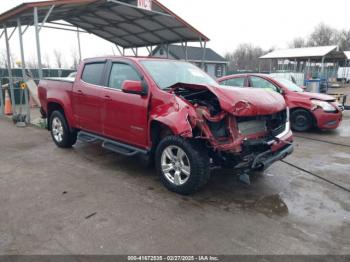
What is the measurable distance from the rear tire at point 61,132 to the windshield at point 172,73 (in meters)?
2.52

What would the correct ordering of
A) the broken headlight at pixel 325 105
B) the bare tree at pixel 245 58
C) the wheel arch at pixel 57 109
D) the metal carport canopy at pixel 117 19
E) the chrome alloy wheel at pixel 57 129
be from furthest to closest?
1. the bare tree at pixel 245 58
2. the metal carport canopy at pixel 117 19
3. the broken headlight at pixel 325 105
4. the chrome alloy wheel at pixel 57 129
5. the wheel arch at pixel 57 109

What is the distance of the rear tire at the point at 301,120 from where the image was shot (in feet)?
26.1

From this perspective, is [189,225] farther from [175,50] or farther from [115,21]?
[175,50]

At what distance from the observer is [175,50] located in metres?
33.9

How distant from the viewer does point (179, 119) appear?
148 inches

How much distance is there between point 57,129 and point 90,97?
1667 mm

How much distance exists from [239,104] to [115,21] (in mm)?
8744

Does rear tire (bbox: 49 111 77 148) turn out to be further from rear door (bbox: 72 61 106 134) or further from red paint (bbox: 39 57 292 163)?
rear door (bbox: 72 61 106 134)

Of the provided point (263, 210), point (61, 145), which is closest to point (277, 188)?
point (263, 210)

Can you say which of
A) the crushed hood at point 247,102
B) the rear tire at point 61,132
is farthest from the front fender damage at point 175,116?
the rear tire at point 61,132

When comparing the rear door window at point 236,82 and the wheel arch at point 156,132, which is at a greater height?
the rear door window at point 236,82

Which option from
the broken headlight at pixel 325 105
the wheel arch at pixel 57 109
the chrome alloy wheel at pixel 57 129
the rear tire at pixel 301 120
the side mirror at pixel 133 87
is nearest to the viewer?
the side mirror at pixel 133 87

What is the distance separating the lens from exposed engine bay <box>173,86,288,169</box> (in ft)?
11.9

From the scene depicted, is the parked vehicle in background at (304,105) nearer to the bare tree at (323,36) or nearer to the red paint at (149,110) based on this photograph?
the red paint at (149,110)
